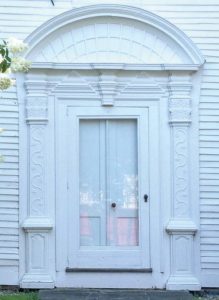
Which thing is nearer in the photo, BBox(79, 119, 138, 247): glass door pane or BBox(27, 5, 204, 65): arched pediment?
BBox(27, 5, 204, 65): arched pediment

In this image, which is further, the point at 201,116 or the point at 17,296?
the point at 201,116

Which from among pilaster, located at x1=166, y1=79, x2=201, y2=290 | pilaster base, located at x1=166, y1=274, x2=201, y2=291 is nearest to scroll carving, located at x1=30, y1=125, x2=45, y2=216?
pilaster, located at x1=166, y1=79, x2=201, y2=290

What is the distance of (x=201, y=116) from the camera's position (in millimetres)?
9445

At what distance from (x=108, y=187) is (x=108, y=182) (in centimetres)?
7

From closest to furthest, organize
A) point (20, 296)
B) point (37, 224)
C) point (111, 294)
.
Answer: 1. point (20, 296)
2. point (111, 294)
3. point (37, 224)

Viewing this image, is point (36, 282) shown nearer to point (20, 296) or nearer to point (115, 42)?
point (20, 296)

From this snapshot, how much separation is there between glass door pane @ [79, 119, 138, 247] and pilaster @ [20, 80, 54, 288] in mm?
493

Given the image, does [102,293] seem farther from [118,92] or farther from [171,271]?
[118,92]

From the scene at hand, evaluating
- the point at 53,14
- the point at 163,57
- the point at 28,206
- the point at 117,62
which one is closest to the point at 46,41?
the point at 53,14

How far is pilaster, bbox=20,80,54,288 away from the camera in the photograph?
9336 mm

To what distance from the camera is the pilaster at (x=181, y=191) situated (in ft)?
30.7

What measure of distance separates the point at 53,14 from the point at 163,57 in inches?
63.0

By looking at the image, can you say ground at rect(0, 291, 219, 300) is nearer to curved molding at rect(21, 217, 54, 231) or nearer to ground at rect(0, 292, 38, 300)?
ground at rect(0, 292, 38, 300)

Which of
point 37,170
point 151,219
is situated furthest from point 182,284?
point 37,170
